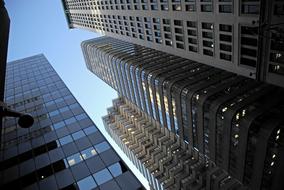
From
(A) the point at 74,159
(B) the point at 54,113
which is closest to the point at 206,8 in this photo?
(B) the point at 54,113

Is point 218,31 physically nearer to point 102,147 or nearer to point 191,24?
point 191,24

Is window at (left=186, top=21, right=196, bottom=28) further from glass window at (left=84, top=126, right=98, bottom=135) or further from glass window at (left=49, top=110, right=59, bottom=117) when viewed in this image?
glass window at (left=84, top=126, right=98, bottom=135)

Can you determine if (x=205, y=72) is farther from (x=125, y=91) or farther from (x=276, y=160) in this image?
(x=125, y=91)

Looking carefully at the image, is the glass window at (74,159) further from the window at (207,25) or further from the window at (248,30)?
the window at (207,25)

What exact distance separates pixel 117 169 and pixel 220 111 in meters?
34.2

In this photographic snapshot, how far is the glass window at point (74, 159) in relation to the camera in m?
26.9

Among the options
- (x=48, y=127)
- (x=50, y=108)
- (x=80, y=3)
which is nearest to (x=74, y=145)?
(x=48, y=127)

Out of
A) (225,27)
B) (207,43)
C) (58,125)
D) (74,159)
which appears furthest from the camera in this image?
(207,43)

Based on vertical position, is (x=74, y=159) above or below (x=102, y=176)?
above

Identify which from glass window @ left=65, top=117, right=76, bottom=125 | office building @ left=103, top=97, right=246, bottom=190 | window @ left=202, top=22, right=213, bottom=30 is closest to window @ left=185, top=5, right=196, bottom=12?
window @ left=202, top=22, right=213, bottom=30

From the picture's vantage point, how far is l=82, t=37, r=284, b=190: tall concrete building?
4741 centimetres

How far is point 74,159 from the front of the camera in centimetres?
2731

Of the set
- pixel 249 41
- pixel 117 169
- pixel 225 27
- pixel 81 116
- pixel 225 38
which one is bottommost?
pixel 117 169

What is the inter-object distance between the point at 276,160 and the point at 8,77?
51.3m
